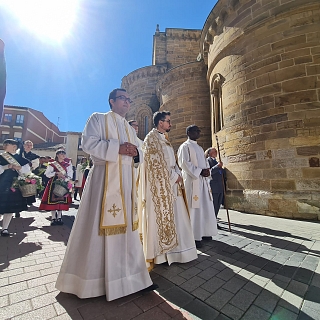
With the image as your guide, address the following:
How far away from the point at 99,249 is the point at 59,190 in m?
4.10

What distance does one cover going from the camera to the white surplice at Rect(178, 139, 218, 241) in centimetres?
374

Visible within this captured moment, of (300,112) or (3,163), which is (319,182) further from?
(3,163)

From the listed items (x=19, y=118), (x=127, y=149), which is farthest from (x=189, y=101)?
(x=19, y=118)

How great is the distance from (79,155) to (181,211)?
31.4m

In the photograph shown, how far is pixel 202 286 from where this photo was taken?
2.10 meters

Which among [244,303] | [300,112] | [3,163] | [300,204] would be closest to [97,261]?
[244,303]

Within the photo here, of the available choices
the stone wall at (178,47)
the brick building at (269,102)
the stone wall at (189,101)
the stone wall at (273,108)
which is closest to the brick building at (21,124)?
the stone wall at (178,47)

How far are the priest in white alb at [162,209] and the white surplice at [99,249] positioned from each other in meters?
0.60

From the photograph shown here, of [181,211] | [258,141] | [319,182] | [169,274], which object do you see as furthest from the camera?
[258,141]

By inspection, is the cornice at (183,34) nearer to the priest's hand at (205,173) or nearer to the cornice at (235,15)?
the cornice at (235,15)

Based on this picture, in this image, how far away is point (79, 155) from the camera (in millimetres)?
31438

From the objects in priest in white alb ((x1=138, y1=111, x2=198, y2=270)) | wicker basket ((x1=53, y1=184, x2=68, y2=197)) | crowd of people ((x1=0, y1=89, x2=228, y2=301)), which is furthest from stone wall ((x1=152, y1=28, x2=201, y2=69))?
priest in white alb ((x1=138, y1=111, x2=198, y2=270))

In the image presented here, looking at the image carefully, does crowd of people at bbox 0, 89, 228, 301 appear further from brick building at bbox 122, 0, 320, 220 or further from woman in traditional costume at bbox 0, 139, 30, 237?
brick building at bbox 122, 0, 320, 220

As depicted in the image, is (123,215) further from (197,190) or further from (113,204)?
(197,190)
